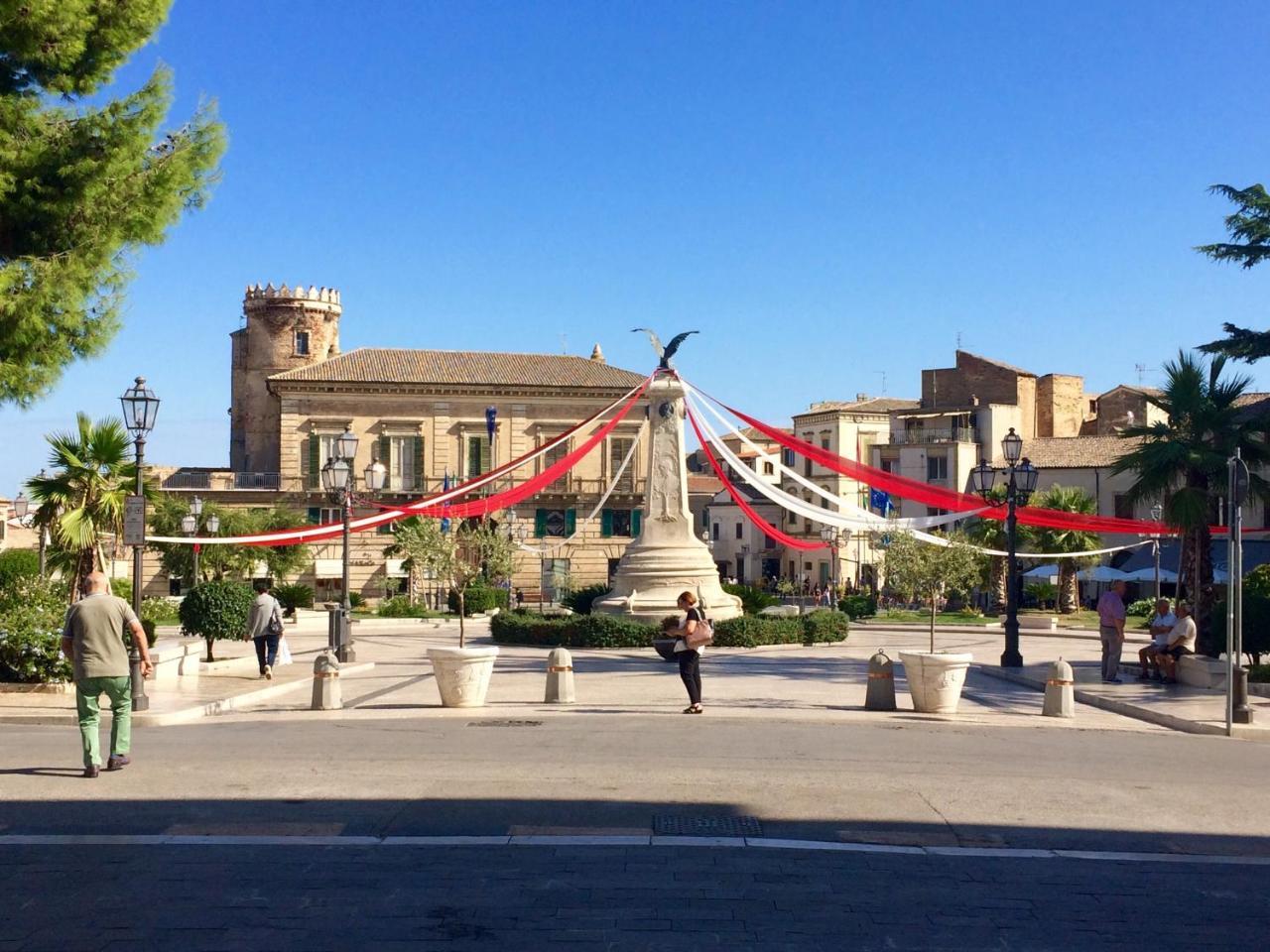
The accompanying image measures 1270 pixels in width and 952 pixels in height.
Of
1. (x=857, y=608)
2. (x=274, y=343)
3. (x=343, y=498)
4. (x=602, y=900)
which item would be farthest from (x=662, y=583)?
(x=274, y=343)

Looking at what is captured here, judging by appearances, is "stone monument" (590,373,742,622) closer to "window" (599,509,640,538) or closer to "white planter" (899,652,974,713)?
"white planter" (899,652,974,713)

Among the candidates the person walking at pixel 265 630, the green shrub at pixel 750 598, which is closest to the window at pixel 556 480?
the green shrub at pixel 750 598

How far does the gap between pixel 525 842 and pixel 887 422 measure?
75.8 meters

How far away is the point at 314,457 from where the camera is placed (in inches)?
2643

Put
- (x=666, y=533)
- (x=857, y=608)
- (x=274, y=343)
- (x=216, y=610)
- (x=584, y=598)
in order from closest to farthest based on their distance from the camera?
(x=216, y=610) → (x=666, y=533) → (x=584, y=598) → (x=857, y=608) → (x=274, y=343)

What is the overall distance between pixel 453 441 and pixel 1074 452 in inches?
1229

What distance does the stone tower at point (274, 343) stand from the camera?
7600 centimetres

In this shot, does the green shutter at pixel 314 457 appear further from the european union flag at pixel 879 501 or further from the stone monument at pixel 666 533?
the stone monument at pixel 666 533

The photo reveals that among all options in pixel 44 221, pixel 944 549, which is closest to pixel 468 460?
pixel 944 549

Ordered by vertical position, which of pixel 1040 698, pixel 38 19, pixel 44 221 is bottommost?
pixel 1040 698

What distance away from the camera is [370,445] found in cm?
6756

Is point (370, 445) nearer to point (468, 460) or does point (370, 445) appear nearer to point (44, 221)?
point (468, 460)

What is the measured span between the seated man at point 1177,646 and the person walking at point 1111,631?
0.71 metres

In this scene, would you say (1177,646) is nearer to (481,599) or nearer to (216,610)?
(216,610)
